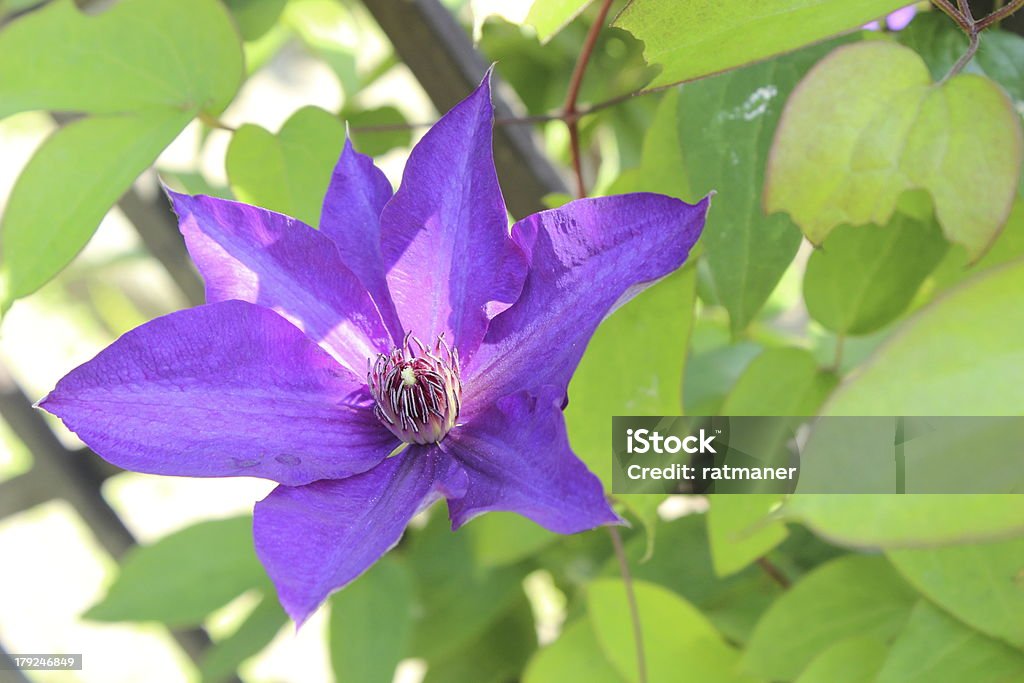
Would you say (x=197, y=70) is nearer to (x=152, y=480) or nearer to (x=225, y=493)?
(x=225, y=493)

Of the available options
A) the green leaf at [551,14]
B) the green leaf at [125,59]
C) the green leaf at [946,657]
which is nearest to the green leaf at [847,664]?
the green leaf at [946,657]

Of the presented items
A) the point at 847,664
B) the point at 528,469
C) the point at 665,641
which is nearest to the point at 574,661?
the point at 665,641

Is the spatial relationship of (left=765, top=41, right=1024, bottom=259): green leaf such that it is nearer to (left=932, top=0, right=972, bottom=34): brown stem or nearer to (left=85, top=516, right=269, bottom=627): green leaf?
(left=932, top=0, right=972, bottom=34): brown stem

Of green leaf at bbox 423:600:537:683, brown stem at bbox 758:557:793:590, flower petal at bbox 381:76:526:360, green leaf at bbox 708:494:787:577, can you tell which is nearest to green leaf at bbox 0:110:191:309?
flower petal at bbox 381:76:526:360

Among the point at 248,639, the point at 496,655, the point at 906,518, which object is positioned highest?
the point at 906,518

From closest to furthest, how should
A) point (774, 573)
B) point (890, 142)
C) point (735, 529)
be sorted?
point (890, 142) < point (735, 529) < point (774, 573)

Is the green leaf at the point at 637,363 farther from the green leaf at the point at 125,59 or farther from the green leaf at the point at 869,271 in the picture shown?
the green leaf at the point at 125,59

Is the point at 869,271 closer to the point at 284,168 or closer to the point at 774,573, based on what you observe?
the point at 774,573
